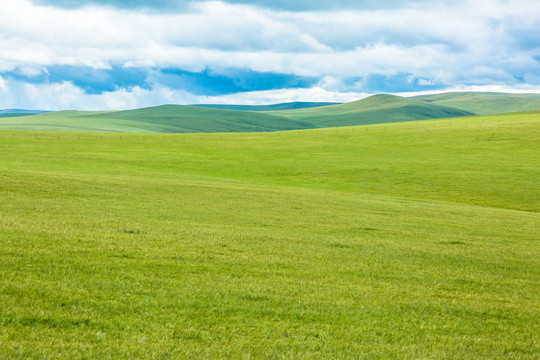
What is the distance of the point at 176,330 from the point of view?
28.2 ft

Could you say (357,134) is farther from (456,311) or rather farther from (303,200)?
(456,311)

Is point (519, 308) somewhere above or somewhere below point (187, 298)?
below

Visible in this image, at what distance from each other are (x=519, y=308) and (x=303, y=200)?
23.8 metres

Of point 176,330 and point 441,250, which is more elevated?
point 176,330

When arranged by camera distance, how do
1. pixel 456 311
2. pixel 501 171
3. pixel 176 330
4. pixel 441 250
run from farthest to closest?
pixel 501 171, pixel 441 250, pixel 456 311, pixel 176 330

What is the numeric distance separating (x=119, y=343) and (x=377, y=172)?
→ 2353 inches

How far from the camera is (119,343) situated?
7.86 metres

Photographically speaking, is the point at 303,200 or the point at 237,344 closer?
the point at 237,344

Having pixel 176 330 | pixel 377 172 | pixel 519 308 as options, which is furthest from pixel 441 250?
pixel 377 172

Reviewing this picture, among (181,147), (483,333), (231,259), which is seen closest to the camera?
(483,333)

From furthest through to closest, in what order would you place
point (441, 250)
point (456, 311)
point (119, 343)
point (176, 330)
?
1. point (441, 250)
2. point (456, 311)
3. point (176, 330)
4. point (119, 343)

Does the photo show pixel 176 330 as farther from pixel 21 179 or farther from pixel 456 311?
pixel 21 179

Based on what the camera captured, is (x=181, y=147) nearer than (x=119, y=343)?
No

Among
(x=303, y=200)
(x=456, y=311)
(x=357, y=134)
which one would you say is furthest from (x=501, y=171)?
(x=456, y=311)
